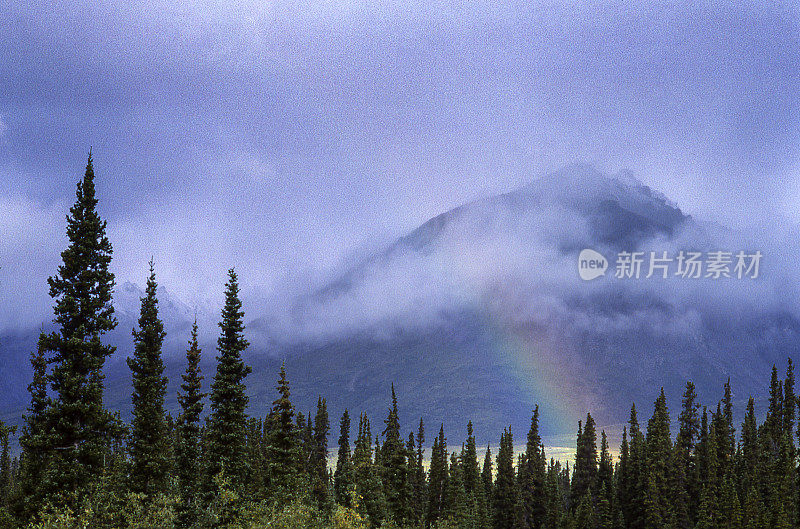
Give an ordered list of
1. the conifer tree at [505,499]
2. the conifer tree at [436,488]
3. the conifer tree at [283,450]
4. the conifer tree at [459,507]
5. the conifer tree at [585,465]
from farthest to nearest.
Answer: the conifer tree at [585,465], the conifer tree at [505,499], the conifer tree at [436,488], the conifer tree at [459,507], the conifer tree at [283,450]

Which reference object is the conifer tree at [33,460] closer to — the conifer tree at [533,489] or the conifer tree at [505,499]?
the conifer tree at [505,499]

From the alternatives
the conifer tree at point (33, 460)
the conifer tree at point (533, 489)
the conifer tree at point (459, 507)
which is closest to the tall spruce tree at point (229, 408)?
the conifer tree at point (33, 460)

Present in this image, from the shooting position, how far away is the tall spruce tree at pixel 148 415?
5744 cm

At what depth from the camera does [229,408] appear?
57094 millimetres

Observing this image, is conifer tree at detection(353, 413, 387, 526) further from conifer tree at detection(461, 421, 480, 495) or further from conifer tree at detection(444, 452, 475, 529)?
conifer tree at detection(461, 421, 480, 495)

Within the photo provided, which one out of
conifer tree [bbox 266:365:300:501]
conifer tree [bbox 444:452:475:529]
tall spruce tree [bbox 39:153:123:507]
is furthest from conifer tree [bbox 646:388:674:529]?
tall spruce tree [bbox 39:153:123:507]

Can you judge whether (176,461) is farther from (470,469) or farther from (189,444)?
(470,469)

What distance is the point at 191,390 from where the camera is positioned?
194ft

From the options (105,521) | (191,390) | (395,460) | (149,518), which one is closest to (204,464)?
(191,390)

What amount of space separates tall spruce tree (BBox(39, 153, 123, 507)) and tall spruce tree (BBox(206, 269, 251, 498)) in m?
8.04

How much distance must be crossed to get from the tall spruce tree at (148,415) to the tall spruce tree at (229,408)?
4.49 meters

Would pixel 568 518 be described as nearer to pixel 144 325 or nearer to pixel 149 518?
pixel 144 325

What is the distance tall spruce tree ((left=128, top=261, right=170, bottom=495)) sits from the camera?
2261 inches

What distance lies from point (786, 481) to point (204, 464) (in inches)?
3247
